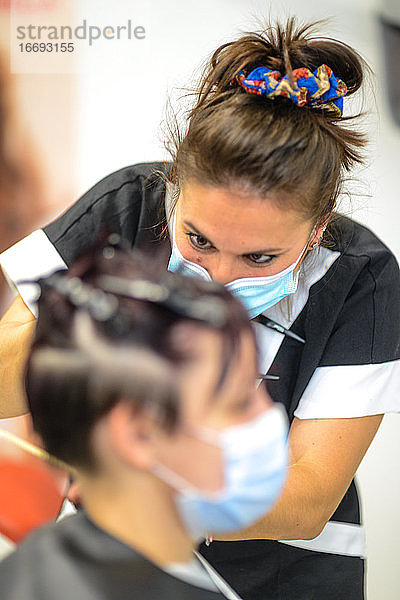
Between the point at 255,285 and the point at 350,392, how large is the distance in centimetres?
25

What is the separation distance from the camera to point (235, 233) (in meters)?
1.15

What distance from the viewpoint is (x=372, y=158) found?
239cm

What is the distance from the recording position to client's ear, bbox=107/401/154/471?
779mm

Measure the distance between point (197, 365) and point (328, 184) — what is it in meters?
0.55

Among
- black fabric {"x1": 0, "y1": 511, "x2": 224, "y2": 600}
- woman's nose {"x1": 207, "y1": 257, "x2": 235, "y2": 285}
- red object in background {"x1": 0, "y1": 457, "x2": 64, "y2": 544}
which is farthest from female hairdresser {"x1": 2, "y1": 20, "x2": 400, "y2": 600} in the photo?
black fabric {"x1": 0, "y1": 511, "x2": 224, "y2": 600}

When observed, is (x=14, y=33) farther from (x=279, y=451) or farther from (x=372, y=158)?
(x=279, y=451)

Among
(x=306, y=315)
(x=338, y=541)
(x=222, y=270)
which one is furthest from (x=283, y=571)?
(x=222, y=270)

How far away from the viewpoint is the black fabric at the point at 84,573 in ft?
2.73

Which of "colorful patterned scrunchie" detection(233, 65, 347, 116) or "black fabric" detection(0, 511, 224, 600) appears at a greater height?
"colorful patterned scrunchie" detection(233, 65, 347, 116)

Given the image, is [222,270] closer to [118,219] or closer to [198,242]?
[198,242]

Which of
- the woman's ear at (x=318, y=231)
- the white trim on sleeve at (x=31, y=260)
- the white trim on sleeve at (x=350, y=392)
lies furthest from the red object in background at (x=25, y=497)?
the woman's ear at (x=318, y=231)

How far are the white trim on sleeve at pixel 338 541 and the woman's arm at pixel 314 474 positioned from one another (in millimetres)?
192

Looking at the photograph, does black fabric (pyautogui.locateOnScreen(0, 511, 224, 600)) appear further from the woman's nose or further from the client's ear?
the woman's nose

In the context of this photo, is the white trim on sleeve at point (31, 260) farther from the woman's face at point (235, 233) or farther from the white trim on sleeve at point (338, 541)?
the white trim on sleeve at point (338, 541)
